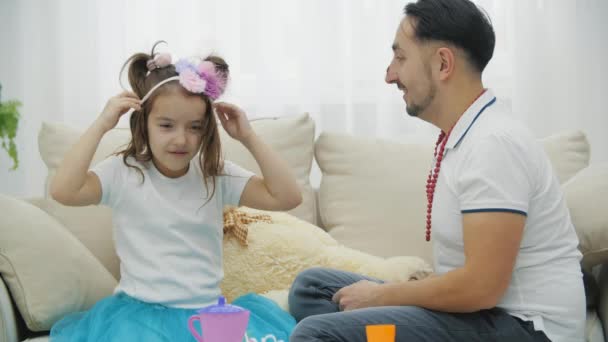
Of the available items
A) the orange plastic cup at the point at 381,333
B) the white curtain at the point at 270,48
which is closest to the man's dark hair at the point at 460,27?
the orange plastic cup at the point at 381,333

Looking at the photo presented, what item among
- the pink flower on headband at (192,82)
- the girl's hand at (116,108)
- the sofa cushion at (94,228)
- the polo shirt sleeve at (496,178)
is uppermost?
the pink flower on headband at (192,82)

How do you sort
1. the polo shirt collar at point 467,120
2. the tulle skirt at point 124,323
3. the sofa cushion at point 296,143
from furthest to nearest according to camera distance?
the sofa cushion at point 296,143
the tulle skirt at point 124,323
the polo shirt collar at point 467,120

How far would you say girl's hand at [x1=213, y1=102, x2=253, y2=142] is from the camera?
187 cm

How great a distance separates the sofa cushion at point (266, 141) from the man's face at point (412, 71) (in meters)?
0.79

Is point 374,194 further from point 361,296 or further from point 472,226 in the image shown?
point 472,226

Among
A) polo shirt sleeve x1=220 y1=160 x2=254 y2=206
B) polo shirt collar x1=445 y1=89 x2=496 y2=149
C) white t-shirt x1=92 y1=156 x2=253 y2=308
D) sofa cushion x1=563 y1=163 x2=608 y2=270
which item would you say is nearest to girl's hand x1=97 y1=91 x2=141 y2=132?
white t-shirt x1=92 y1=156 x2=253 y2=308

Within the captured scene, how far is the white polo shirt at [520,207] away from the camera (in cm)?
139

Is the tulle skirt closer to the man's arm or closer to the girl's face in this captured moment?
the girl's face

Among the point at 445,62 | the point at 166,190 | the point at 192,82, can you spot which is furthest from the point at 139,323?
the point at 445,62

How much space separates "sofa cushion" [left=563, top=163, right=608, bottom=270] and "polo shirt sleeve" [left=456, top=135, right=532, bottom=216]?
516 millimetres

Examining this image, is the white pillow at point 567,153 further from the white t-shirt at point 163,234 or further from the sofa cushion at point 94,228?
the sofa cushion at point 94,228

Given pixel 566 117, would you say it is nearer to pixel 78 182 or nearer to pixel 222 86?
pixel 222 86

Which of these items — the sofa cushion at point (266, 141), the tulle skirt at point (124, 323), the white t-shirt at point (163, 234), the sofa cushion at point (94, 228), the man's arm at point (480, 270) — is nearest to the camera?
the man's arm at point (480, 270)

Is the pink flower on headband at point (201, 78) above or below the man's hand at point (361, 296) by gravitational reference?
above
